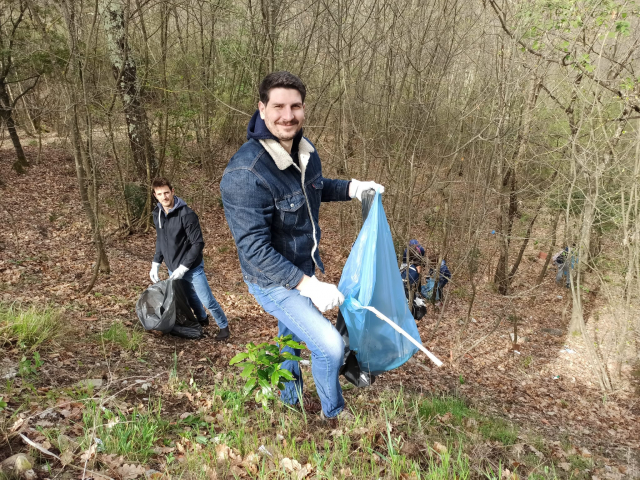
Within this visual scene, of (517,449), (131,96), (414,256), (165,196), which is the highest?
(131,96)

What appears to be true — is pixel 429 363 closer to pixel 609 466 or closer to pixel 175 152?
pixel 609 466

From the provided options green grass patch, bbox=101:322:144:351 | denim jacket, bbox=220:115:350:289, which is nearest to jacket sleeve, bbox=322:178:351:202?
denim jacket, bbox=220:115:350:289

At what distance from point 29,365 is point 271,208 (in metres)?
2.27

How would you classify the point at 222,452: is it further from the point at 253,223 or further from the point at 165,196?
the point at 165,196

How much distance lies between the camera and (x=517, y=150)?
7121mm

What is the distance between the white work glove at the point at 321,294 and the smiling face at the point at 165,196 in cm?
240

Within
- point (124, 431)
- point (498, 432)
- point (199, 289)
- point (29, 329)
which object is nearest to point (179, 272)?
point (199, 289)

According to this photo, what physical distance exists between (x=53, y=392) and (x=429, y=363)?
14.8 ft

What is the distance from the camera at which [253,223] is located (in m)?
2.03

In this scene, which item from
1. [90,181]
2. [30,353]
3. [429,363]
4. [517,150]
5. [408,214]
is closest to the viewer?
[30,353]

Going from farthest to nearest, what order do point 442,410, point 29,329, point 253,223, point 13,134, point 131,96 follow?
point 13,134, point 131,96, point 29,329, point 442,410, point 253,223

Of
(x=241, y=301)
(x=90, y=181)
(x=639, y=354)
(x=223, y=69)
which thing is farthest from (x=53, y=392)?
(x=223, y=69)

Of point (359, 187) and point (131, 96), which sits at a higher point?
point (131, 96)

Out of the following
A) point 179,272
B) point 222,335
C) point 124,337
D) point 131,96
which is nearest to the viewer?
point 124,337
